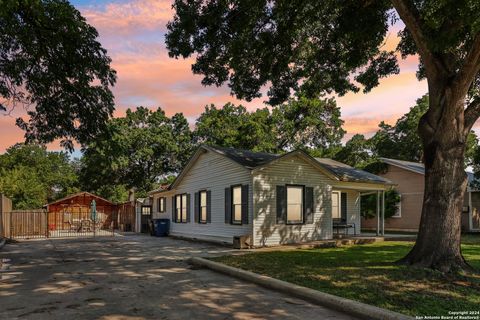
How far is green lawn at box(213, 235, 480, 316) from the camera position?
20.7ft

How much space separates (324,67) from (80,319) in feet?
41.7

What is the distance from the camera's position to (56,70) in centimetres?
1230

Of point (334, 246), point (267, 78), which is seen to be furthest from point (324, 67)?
point (334, 246)

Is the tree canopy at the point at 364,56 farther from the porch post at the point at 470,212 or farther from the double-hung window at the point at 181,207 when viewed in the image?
the porch post at the point at 470,212

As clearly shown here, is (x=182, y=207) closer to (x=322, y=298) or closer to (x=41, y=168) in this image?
(x=322, y=298)

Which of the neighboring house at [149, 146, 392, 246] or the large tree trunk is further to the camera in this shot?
the neighboring house at [149, 146, 392, 246]

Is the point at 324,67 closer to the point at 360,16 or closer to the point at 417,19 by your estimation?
the point at 360,16

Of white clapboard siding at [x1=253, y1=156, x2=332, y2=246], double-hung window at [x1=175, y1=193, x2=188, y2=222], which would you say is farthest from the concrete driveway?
double-hung window at [x1=175, y1=193, x2=188, y2=222]

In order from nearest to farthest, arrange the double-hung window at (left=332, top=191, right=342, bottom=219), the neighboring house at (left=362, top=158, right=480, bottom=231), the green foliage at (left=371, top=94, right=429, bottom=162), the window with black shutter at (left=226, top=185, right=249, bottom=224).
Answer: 1. the window with black shutter at (left=226, top=185, right=249, bottom=224)
2. the double-hung window at (left=332, top=191, right=342, bottom=219)
3. the neighboring house at (left=362, top=158, right=480, bottom=231)
4. the green foliage at (left=371, top=94, right=429, bottom=162)

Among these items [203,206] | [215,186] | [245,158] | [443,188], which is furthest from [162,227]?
[443,188]

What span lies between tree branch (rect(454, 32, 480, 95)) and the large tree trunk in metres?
0.27

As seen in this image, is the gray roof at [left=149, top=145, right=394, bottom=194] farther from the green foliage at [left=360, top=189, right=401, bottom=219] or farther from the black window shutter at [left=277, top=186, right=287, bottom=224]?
the green foliage at [left=360, top=189, right=401, bottom=219]

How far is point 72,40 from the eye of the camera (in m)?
11.2

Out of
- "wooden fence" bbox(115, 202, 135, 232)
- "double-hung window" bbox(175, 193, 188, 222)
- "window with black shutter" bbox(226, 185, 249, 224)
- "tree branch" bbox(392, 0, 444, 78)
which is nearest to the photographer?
"tree branch" bbox(392, 0, 444, 78)
